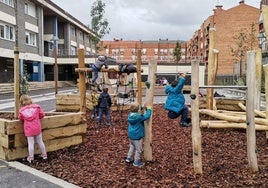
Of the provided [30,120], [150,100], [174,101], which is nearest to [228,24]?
[174,101]

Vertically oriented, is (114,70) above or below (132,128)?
above

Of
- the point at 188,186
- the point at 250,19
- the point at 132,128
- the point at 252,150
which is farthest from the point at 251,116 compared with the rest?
the point at 250,19

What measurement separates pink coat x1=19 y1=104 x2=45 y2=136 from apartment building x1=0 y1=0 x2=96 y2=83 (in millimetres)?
17595

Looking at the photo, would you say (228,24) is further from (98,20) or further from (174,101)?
(174,101)

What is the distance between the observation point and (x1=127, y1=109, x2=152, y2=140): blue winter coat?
232 inches

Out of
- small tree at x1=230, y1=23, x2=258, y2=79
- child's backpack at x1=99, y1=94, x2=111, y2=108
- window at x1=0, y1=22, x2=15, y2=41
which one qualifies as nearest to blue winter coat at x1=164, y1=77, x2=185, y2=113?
child's backpack at x1=99, y1=94, x2=111, y2=108

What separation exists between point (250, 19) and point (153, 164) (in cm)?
5899

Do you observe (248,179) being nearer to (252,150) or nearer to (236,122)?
(252,150)

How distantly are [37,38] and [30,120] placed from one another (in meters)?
35.4

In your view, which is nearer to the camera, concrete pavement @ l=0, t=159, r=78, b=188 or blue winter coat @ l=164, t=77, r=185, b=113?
concrete pavement @ l=0, t=159, r=78, b=188

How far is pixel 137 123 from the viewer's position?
5934 millimetres

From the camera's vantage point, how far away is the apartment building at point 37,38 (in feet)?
103

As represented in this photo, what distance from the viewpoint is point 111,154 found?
6828 mm

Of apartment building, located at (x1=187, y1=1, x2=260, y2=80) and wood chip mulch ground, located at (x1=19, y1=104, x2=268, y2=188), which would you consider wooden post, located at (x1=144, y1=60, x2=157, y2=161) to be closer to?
wood chip mulch ground, located at (x1=19, y1=104, x2=268, y2=188)
